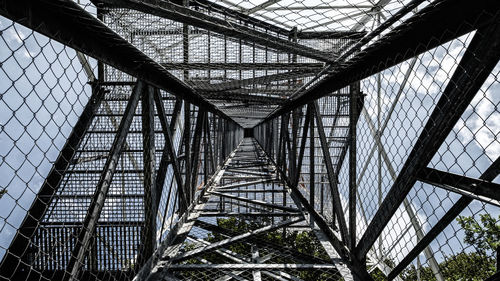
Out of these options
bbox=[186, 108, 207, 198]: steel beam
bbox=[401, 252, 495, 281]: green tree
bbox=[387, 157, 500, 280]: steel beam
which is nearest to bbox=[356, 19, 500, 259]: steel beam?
bbox=[387, 157, 500, 280]: steel beam

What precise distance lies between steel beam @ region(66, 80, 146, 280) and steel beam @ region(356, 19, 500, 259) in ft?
6.66

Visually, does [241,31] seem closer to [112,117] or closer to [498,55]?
[498,55]

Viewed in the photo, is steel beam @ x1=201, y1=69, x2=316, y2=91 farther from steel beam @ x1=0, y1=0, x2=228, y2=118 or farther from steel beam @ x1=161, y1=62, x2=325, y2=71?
steel beam @ x1=0, y1=0, x2=228, y2=118

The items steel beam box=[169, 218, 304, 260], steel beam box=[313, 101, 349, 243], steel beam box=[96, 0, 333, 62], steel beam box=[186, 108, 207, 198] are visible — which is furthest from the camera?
steel beam box=[186, 108, 207, 198]

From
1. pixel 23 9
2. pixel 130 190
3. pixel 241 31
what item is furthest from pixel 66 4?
pixel 130 190

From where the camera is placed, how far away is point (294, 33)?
5.54 metres

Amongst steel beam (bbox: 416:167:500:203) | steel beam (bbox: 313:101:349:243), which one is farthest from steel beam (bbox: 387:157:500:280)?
steel beam (bbox: 313:101:349:243)

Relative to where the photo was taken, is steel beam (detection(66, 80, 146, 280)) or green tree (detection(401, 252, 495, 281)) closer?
steel beam (detection(66, 80, 146, 280))

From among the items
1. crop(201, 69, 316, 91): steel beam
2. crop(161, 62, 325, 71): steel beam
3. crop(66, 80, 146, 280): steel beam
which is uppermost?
crop(201, 69, 316, 91): steel beam

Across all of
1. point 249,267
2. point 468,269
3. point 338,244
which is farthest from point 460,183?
point 468,269

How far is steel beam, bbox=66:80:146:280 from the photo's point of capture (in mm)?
1985

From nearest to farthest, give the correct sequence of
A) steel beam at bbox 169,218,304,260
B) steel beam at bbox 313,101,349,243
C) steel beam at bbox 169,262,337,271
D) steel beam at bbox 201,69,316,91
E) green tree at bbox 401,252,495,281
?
steel beam at bbox 169,262,337,271 < steel beam at bbox 169,218,304,260 < steel beam at bbox 313,101,349,243 < steel beam at bbox 201,69,316,91 < green tree at bbox 401,252,495,281

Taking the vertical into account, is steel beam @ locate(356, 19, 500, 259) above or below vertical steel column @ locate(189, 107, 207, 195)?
below

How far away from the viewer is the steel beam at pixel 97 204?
1985 millimetres
